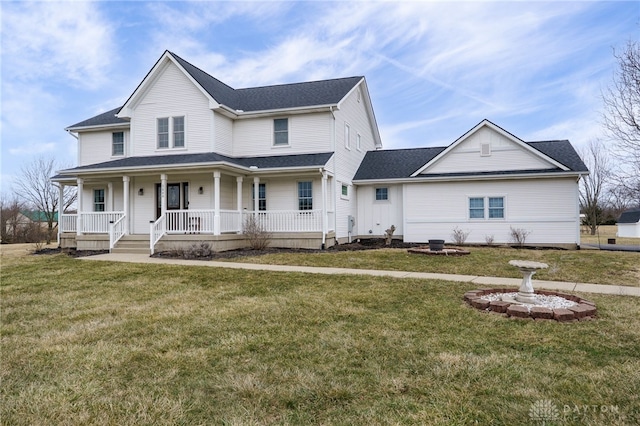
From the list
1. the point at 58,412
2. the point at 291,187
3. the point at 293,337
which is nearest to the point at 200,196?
the point at 291,187

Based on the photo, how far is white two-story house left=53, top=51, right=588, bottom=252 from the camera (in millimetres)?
17281

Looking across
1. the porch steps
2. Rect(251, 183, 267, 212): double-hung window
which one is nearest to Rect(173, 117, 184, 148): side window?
Rect(251, 183, 267, 212): double-hung window

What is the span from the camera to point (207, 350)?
16.0ft

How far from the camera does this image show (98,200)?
2089 cm

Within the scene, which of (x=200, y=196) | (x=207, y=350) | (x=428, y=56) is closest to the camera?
(x=207, y=350)

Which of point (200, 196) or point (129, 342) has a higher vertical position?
point (200, 196)

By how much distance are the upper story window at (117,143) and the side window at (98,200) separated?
7.03 ft

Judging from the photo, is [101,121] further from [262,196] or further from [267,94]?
[262,196]

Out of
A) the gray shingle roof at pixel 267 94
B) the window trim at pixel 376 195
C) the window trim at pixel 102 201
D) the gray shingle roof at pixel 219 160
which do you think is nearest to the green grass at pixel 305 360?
the gray shingle roof at pixel 219 160

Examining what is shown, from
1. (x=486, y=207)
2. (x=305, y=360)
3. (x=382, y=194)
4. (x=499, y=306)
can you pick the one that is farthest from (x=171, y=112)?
(x=305, y=360)

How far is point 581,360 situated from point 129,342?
5.38 metres

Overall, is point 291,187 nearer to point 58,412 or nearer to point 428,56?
point 428,56

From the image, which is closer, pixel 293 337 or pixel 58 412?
pixel 58 412

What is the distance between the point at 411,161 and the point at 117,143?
50.0 ft
